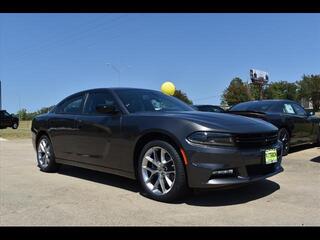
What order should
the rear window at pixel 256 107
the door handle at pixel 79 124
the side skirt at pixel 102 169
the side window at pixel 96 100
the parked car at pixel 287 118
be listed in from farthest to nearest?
the rear window at pixel 256 107, the parked car at pixel 287 118, the door handle at pixel 79 124, the side window at pixel 96 100, the side skirt at pixel 102 169

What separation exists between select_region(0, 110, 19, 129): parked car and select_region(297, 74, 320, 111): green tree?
69450 millimetres

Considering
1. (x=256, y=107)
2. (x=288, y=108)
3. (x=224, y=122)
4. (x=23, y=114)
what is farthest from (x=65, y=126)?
(x=23, y=114)

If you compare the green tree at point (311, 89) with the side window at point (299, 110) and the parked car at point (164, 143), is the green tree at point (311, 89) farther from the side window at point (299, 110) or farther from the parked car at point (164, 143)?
the parked car at point (164, 143)

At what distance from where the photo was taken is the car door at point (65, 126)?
693 cm

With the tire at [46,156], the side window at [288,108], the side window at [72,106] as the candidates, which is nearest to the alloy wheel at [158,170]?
the side window at [72,106]

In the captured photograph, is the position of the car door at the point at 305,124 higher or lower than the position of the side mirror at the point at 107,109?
lower

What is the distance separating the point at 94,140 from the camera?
6.34 m

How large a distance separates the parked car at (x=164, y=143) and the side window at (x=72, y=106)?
0.13ft

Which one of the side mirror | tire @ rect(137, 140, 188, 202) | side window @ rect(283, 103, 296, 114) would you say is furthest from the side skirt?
side window @ rect(283, 103, 296, 114)

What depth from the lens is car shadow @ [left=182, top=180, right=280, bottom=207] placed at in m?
5.18

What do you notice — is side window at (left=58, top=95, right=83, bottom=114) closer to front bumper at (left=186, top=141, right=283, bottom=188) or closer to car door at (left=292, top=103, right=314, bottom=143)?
front bumper at (left=186, top=141, right=283, bottom=188)

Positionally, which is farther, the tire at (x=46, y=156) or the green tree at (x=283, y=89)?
the green tree at (x=283, y=89)

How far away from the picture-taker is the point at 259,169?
5.25 meters
